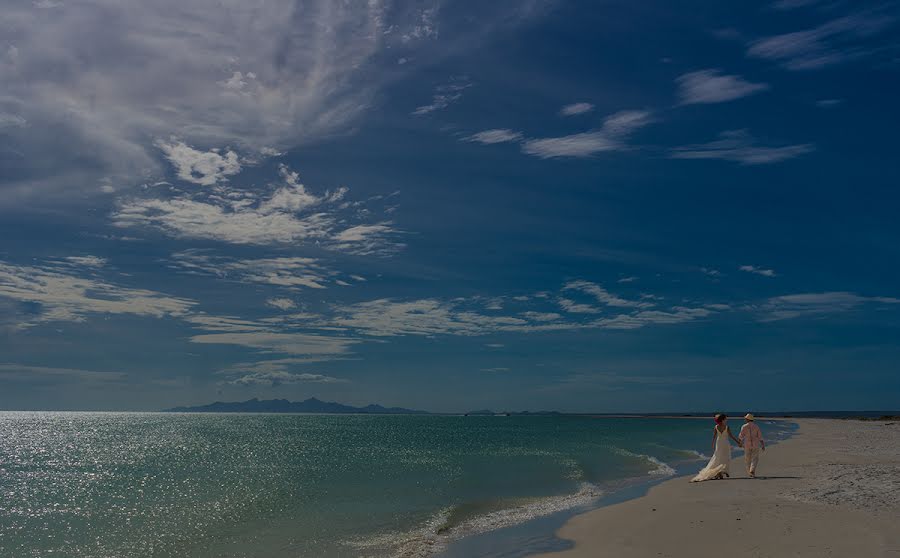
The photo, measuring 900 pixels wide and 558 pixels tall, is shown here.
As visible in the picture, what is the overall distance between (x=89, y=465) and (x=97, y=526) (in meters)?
31.5

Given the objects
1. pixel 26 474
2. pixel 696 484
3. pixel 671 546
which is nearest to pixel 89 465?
pixel 26 474

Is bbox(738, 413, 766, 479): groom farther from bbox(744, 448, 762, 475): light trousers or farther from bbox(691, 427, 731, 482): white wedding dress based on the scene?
bbox(691, 427, 731, 482): white wedding dress

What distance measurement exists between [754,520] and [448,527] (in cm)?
863

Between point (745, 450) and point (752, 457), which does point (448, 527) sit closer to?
point (745, 450)

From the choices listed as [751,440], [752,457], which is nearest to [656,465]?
[752,457]

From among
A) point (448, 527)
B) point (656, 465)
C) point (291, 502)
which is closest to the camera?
point (448, 527)

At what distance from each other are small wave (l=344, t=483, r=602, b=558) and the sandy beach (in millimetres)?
2250

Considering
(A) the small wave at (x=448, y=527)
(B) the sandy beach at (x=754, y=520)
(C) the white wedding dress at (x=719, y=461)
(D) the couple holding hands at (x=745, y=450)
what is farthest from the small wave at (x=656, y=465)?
(A) the small wave at (x=448, y=527)

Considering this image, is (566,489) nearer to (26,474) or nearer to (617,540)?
(617,540)

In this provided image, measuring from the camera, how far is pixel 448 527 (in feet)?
61.1

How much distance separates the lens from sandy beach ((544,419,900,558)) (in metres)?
12.2

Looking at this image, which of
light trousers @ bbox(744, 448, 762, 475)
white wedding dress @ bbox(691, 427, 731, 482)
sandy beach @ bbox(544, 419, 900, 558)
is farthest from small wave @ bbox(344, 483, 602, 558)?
light trousers @ bbox(744, 448, 762, 475)

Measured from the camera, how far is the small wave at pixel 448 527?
621 inches

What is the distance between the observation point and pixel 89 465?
4700 cm
